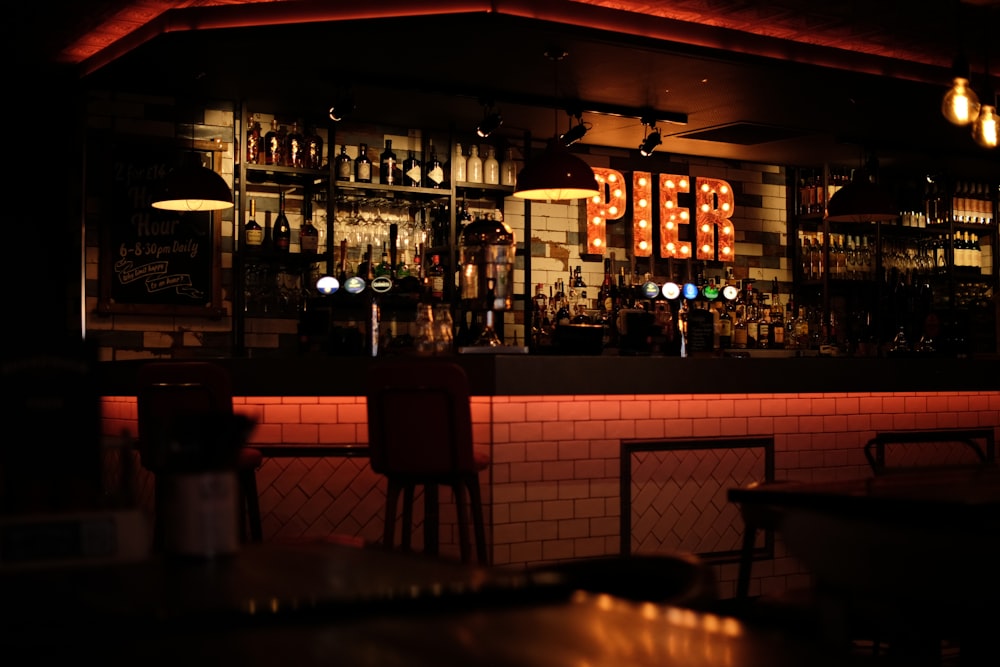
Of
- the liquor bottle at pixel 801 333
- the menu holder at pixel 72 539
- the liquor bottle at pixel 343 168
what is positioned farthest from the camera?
the liquor bottle at pixel 801 333

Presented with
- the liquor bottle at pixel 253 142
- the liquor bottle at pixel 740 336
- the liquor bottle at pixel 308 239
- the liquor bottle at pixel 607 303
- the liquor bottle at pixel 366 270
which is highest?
the liquor bottle at pixel 253 142

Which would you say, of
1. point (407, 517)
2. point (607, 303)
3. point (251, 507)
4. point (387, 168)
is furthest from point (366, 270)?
point (407, 517)

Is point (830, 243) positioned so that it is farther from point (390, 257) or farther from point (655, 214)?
point (390, 257)

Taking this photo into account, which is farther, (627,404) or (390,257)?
(390,257)

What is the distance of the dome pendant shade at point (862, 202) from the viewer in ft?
24.1

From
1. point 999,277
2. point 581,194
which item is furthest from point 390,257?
point 999,277

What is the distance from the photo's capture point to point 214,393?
4660 millimetres

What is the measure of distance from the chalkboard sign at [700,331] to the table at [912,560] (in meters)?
4.44

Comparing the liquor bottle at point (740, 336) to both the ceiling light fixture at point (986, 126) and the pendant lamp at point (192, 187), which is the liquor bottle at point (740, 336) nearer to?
the pendant lamp at point (192, 187)

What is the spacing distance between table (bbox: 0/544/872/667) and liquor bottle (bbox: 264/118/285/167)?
5.86m

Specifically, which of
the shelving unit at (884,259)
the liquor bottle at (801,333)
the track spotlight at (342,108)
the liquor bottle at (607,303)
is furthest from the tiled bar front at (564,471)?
the shelving unit at (884,259)

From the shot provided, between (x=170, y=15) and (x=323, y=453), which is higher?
(x=170, y=15)

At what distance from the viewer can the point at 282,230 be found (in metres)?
7.28

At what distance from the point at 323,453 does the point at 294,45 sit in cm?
215
